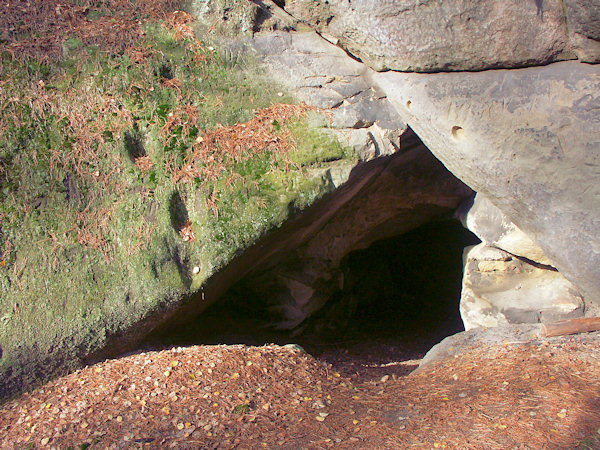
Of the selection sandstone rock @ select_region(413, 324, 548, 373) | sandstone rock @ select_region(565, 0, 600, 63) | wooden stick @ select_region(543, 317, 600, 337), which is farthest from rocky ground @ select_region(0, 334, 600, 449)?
sandstone rock @ select_region(565, 0, 600, 63)

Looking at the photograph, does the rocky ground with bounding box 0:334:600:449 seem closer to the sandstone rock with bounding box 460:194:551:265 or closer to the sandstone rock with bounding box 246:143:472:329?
the sandstone rock with bounding box 460:194:551:265

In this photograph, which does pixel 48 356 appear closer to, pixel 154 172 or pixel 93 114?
pixel 154 172

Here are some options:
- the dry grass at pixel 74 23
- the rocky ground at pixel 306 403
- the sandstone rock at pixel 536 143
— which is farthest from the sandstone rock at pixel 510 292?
the dry grass at pixel 74 23

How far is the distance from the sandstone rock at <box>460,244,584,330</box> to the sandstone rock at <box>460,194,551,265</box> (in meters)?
0.26

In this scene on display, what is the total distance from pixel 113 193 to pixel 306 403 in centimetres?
288

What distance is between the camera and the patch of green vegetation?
465 cm

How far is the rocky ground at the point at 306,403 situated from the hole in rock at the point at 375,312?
913 mm

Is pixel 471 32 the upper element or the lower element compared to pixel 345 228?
upper

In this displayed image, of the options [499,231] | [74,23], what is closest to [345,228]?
[499,231]

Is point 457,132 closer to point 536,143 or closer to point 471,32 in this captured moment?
point 536,143

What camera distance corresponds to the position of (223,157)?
5.28 meters

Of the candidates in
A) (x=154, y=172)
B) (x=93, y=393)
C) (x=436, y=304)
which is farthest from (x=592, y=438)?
(x=436, y=304)

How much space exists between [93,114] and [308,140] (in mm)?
2345

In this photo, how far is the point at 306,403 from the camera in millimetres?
4309
